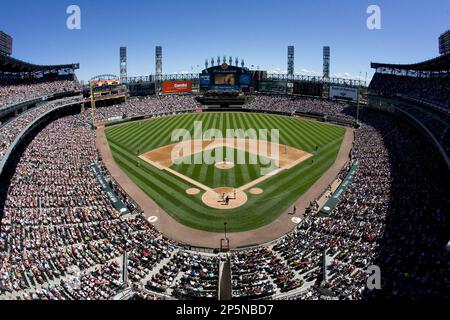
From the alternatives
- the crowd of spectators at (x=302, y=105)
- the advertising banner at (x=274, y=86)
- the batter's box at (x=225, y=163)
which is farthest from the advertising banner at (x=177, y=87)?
the batter's box at (x=225, y=163)

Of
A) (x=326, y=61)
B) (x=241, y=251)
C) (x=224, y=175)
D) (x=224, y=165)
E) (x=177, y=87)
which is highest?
(x=326, y=61)

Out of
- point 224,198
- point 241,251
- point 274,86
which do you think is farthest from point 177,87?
point 241,251

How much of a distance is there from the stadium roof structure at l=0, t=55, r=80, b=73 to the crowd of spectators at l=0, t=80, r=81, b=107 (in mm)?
3698

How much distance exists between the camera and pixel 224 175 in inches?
1865

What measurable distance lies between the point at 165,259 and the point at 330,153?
38102mm

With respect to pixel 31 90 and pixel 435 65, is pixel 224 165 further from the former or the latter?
pixel 31 90

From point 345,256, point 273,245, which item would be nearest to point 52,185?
point 273,245

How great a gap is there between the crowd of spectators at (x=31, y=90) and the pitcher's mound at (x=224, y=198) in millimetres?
37722

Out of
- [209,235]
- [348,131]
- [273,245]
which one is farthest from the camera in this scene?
[348,131]

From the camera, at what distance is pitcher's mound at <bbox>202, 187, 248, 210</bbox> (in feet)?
128

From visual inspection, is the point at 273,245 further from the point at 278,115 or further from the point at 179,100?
the point at 179,100

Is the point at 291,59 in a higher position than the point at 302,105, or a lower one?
higher

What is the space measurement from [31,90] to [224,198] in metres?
59.2

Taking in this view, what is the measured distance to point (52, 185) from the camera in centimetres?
4006
